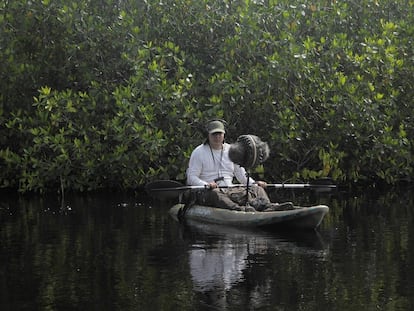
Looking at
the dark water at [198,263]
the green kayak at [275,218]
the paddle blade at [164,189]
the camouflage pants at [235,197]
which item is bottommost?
the dark water at [198,263]

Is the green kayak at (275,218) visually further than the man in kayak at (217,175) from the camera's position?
No

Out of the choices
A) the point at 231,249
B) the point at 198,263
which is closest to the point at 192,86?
the point at 231,249

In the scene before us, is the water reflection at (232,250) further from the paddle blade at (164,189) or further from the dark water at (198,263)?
the paddle blade at (164,189)

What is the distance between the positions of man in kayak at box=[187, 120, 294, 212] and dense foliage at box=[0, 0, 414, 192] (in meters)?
3.43

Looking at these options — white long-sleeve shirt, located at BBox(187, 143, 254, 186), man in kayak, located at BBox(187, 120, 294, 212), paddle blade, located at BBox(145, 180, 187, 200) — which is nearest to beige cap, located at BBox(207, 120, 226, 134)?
man in kayak, located at BBox(187, 120, 294, 212)

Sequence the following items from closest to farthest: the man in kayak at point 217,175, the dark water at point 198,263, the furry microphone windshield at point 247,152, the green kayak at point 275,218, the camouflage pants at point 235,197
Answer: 1. the dark water at point 198,263
2. the green kayak at point 275,218
3. the furry microphone windshield at point 247,152
4. the camouflage pants at point 235,197
5. the man in kayak at point 217,175

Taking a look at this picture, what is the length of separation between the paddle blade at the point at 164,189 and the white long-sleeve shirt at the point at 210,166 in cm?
28

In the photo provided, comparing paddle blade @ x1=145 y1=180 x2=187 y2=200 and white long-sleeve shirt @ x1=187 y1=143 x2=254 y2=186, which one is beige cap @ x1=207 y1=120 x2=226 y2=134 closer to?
white long-sleeve shirt @ x1=187 y1=143 x2=254 y2=186

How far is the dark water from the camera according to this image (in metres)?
8.96

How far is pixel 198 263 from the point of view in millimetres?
10977

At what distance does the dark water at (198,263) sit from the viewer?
8.96 meters

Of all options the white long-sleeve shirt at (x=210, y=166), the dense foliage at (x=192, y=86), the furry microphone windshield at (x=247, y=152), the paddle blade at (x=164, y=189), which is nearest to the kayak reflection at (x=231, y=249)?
the paddle blade at (x=164, y=189)

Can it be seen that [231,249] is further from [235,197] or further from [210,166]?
[210,166]

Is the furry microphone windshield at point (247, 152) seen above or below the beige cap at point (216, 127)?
below
